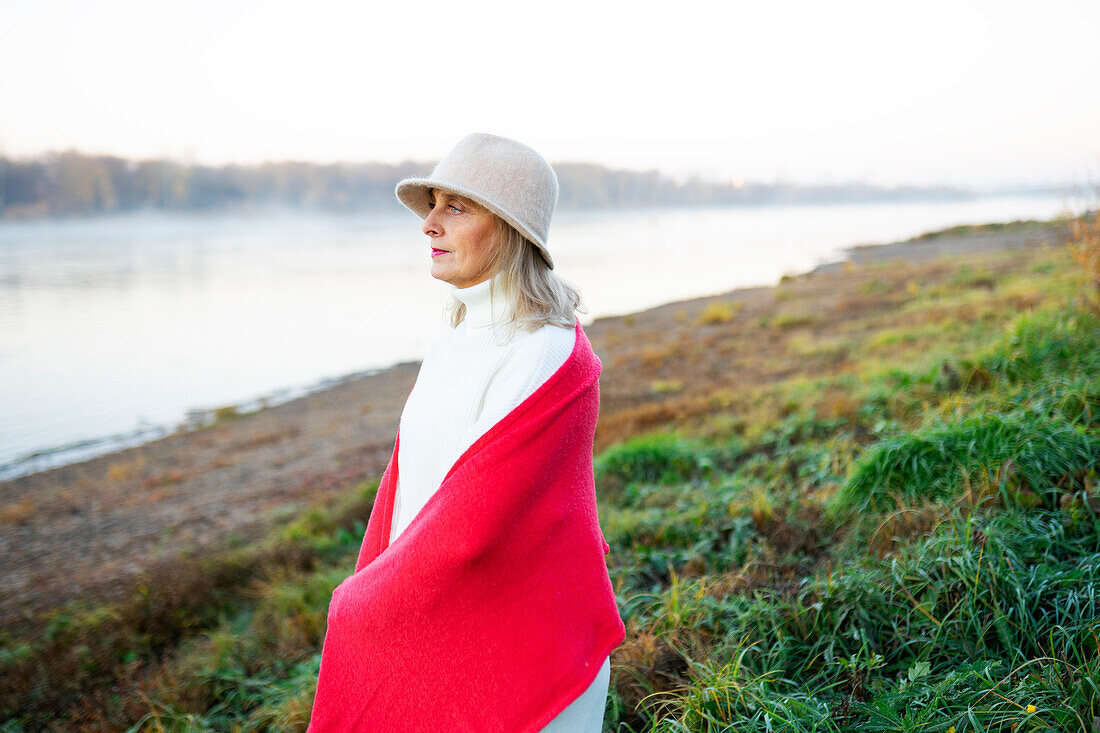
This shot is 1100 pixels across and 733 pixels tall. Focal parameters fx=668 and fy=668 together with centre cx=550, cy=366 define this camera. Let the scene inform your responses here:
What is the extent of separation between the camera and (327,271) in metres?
41.2

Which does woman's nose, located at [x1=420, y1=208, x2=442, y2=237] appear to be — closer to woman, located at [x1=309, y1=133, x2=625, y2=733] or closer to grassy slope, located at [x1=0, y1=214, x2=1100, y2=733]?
woman, located at [x1=309, y1=133, x2=625, y2=733]

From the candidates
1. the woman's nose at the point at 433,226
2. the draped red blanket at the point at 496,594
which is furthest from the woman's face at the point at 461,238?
the draped red blanket at the point at 496,594

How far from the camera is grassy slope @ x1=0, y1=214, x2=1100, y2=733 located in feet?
6.84

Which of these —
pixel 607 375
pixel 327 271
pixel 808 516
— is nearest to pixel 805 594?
pixel 808 516

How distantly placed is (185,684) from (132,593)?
2070 mm

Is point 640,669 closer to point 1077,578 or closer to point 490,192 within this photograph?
point 1077,578

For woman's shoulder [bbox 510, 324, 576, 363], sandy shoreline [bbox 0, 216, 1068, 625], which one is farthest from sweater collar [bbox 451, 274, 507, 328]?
sandy shoreline [bbox 0, 216, 1068, 625]

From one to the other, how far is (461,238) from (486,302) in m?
0.17

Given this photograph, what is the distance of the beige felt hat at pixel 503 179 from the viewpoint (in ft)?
5.03

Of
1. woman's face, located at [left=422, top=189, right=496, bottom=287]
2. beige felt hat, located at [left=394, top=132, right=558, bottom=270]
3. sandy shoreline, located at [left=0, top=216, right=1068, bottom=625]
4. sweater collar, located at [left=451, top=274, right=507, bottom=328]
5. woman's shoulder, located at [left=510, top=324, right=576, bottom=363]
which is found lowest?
sandy shoreline, located at [left=0, top=216, right=1068, bottom=625]

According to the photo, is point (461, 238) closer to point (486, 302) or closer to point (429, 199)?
point (486, 302)

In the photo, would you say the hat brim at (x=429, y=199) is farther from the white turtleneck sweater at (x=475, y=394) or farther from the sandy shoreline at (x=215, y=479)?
the sandy shoreline at (x=215, y=479)

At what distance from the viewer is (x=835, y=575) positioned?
2.81m

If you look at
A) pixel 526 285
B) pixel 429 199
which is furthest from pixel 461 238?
pixel 429 199
